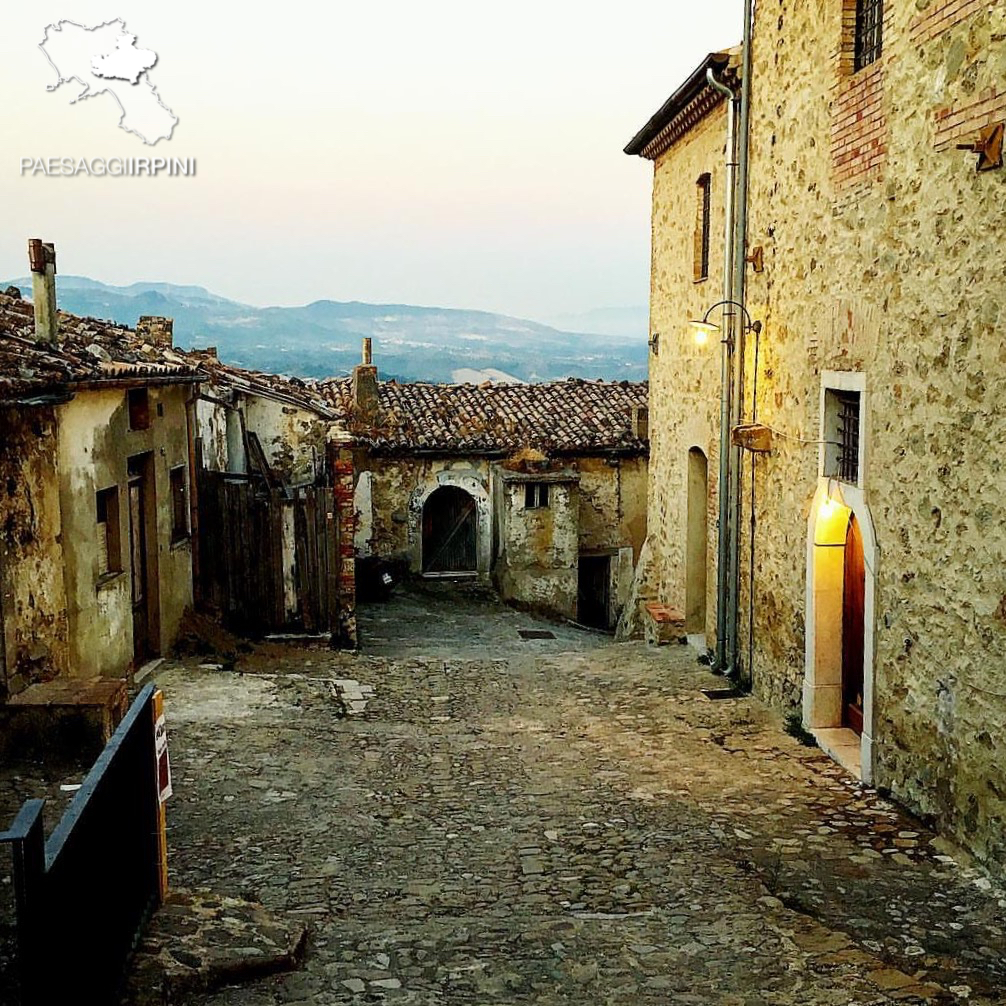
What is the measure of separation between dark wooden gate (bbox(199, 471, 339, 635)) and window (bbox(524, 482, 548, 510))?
8502 mm

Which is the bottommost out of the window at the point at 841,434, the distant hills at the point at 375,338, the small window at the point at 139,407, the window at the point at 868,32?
the window at the point at 841,434

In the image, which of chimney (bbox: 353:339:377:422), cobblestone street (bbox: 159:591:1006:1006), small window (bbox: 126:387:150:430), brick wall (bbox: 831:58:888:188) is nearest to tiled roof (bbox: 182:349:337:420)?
small window (bbox: 126:387:150:430)

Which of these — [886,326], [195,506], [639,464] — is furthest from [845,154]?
[639,464]

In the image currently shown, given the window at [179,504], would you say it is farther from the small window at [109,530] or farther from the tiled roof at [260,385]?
the small window at [109,530]

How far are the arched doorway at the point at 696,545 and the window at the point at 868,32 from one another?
5569 mm

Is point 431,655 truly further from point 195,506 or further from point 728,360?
point 728,360

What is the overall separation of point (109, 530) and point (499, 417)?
13.2m

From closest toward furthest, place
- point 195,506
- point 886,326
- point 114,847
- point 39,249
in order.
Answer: point 114,847, point 886,326, point 39,249, point 195,506

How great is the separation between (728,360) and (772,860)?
19.0ft

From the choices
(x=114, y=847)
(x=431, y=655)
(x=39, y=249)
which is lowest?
(x=431, y=655)

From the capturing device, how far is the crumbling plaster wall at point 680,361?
11.7m

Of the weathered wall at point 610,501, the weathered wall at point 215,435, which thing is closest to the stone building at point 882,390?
the weathered wall at point 215,435

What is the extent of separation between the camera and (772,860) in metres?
6.23

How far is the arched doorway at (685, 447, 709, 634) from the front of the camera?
1292 centimetres
